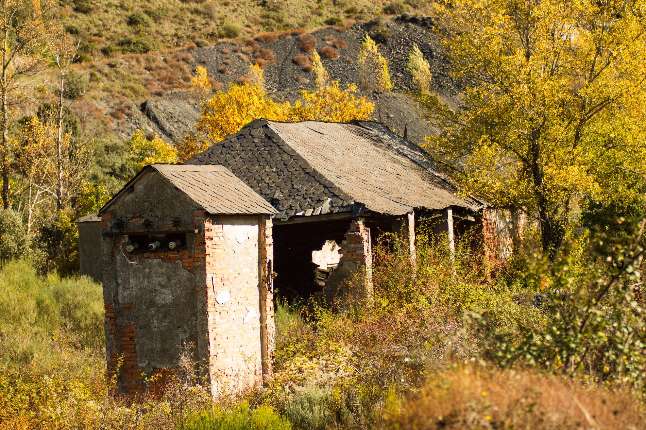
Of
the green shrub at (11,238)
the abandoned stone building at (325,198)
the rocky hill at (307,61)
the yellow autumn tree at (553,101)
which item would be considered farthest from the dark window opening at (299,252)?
the rocky hill at (307,61)

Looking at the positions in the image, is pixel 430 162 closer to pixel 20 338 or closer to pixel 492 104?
pixel 492 104

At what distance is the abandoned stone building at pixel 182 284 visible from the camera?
503 inches

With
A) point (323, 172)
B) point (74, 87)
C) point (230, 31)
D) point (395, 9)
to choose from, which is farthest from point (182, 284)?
point (395, 9)

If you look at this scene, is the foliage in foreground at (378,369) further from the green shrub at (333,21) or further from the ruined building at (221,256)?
the green shrub at (333,21)

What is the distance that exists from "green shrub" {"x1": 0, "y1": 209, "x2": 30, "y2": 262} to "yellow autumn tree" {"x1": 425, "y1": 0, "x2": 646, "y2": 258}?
13.9 metres

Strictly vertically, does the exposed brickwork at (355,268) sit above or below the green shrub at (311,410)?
above

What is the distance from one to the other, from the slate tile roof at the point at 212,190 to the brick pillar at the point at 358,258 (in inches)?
90.6

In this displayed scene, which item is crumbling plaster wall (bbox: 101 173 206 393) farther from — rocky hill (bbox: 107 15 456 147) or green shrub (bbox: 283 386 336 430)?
rocky hill (bbox: 107 15 456 147)

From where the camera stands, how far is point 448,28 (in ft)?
78.7

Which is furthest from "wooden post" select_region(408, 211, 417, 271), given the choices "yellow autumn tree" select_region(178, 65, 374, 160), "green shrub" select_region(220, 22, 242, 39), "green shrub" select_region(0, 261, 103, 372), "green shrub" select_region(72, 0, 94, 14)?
"green shrub" select_region(72, 0, 94, 14)

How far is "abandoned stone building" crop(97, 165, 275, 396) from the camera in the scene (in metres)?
12.8

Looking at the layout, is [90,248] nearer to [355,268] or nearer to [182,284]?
[355,268]

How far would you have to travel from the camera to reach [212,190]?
13906 millimetres

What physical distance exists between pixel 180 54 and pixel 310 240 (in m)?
55.8
